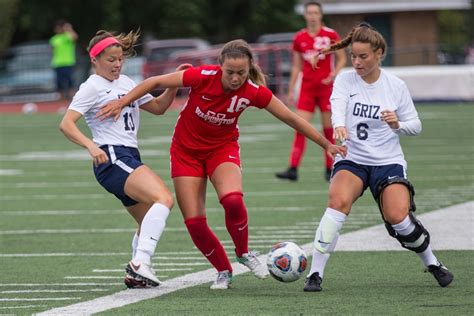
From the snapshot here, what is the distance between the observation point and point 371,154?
8.56 metres

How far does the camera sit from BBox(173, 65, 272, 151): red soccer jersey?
846 cm

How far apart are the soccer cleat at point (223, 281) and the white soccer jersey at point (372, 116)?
3.51ft

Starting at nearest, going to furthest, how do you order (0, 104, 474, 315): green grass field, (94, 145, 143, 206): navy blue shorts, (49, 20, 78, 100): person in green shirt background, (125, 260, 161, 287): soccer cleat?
(0, 104, 474, 315): green grass field
(125, 260, 161, 287): soccer cleat
(94, 145, 143, 206): navy blue shorts
(49, 20, 78, 100): person in green shirt background

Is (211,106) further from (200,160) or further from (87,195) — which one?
(87,195)

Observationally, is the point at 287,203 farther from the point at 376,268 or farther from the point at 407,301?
the point at 407,301

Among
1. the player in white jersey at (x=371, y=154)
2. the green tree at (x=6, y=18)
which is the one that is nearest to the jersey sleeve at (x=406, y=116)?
the player in white jersey at (x=371, y=154)

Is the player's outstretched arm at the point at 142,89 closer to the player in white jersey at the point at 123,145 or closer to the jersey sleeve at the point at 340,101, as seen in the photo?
the player in white jersey at the point at 123,145

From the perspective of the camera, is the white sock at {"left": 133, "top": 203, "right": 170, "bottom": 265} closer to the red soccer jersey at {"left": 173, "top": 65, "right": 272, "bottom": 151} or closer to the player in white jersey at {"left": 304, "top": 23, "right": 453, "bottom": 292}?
the red soccer jersey at {"left": 173, "top": 65, "right": 272, "bottom": 151}

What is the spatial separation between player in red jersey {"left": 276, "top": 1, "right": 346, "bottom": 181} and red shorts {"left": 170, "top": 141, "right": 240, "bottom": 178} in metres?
7.15

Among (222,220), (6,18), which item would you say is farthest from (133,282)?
(6,18)

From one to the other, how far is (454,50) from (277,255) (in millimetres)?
38215

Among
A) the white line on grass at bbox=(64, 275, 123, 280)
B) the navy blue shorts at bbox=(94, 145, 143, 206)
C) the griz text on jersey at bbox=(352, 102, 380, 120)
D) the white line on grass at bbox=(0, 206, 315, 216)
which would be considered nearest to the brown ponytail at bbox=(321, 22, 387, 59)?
the griz text on jersey at bbox=(352, 102, 380, 120)

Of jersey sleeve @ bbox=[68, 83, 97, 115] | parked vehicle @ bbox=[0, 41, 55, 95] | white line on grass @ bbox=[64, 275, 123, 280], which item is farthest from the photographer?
parked vehicle @ bbox=[0, 41, 55, 95]

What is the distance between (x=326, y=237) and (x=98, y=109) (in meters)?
1.77
